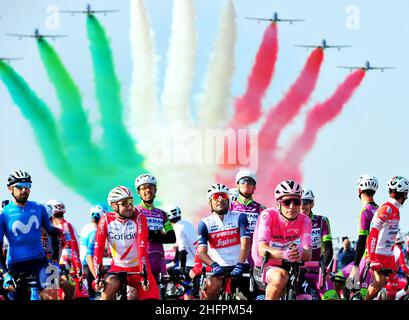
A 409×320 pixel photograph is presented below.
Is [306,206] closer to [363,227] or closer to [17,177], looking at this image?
[363,227]

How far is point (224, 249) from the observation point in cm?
2533

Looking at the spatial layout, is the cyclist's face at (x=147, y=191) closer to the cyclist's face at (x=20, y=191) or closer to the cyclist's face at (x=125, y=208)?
the cyclist's face at (x=125, y=208)

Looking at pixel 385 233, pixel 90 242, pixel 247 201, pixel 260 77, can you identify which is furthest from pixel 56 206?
pixel 260 77

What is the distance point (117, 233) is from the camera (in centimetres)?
2391

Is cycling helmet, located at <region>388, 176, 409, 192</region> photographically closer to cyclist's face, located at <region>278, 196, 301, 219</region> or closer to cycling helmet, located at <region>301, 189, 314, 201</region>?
cycling helmet, located at <region>301, 189, 314, 201</region>

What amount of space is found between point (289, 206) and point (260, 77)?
54868mm

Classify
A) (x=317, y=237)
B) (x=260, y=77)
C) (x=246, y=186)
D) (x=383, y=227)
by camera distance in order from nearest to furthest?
(x=383, y=227)
(x=317, y=237)
(x=246, y=186)
(x=260, y=77)

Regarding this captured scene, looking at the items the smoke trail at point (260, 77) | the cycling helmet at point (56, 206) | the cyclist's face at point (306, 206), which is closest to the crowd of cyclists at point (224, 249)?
the cyclist's face at point (306, 206)

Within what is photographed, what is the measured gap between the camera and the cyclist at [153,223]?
26516mm

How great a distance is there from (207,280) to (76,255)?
4.08m

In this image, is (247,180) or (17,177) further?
(247,180)

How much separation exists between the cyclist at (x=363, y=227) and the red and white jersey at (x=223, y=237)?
2351 millimetres

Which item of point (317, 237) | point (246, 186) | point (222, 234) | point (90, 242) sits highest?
point (246, 186)
